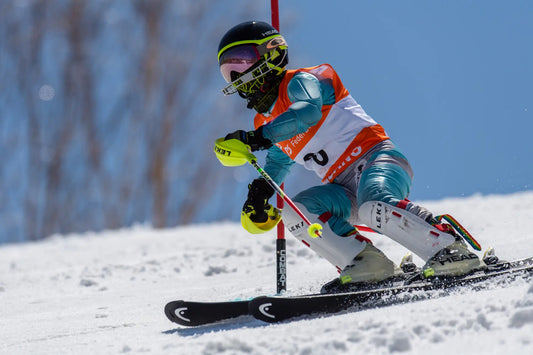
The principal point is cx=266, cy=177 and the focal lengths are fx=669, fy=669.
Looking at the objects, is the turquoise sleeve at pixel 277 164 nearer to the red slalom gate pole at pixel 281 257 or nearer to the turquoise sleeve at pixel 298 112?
the red slalom gate pole at pixel 281 257

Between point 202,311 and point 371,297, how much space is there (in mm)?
805

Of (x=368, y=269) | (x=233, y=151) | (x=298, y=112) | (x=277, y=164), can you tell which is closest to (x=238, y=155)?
(x=233, y=151)

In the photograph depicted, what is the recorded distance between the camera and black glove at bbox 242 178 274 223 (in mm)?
3654

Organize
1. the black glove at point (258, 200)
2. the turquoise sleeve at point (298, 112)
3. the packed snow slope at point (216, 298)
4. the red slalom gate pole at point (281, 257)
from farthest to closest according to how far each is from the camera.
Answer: the red slalom gate pole at point (281, 257), the black glove at point (258, 200), the turquoise sleeve at point (298, 112), the packed snow slope at point (216, 298)

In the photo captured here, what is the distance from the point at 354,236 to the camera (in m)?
3.54

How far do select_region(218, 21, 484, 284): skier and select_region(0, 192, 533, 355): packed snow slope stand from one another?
0.61 meters

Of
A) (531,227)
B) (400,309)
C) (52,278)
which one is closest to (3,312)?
(52,278)

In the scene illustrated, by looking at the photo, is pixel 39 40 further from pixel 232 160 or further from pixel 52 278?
pixel 232 160

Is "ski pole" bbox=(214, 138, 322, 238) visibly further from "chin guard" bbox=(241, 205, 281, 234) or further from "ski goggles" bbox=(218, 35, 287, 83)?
"ski goggles" bbox=(218, 35, 287, 83)

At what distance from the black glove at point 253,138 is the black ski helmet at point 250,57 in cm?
45

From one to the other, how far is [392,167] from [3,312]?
3.06 meters

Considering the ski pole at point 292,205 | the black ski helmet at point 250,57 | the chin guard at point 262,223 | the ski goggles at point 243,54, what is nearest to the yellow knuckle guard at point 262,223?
the chin guard at point 262,223

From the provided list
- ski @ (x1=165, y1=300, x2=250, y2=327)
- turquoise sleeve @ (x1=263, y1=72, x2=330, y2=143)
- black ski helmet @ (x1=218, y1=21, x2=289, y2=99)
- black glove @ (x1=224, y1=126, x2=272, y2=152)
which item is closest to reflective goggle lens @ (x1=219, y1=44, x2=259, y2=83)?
black ski helmet @ (x1=218, y1=21, x2=289, y2=99)

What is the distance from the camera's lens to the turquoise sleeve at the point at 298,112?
3307 millimetres
